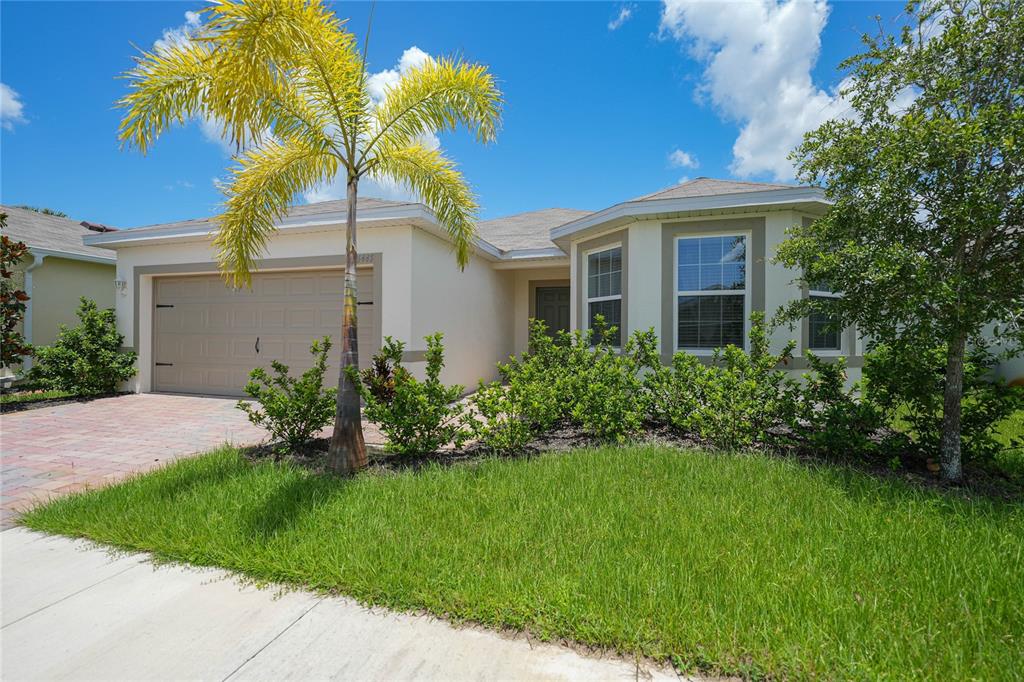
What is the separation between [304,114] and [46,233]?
12.8 metres

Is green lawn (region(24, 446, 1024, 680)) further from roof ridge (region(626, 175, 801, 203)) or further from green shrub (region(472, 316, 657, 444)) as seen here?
roof ridge (region(626, 175, 801, 203))

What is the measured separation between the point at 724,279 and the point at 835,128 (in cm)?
314

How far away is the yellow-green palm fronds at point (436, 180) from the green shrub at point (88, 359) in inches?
348

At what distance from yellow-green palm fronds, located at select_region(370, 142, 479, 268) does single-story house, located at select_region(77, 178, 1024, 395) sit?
245 cm

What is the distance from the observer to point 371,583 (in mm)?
2459

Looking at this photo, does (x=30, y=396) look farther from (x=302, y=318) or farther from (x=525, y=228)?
(x=525, y=228)

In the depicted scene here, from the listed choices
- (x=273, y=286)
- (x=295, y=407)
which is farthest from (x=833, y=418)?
(x=273, y=286)

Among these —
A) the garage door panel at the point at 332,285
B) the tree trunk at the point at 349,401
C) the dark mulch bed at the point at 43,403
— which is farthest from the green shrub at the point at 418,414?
the dark mulch bed at the point at 43,403

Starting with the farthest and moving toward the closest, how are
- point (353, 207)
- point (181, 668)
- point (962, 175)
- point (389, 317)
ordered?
point (389, 317) < point (353, 207) < point (962, 175) < point (181, 668)

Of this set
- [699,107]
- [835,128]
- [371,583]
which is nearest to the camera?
[371,583]

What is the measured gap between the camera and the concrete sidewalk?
189 centimetres

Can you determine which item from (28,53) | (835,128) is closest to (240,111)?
(835,128)

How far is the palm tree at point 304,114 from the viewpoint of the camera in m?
3.64

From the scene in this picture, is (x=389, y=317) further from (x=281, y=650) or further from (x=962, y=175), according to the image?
(x=962, y=175)
